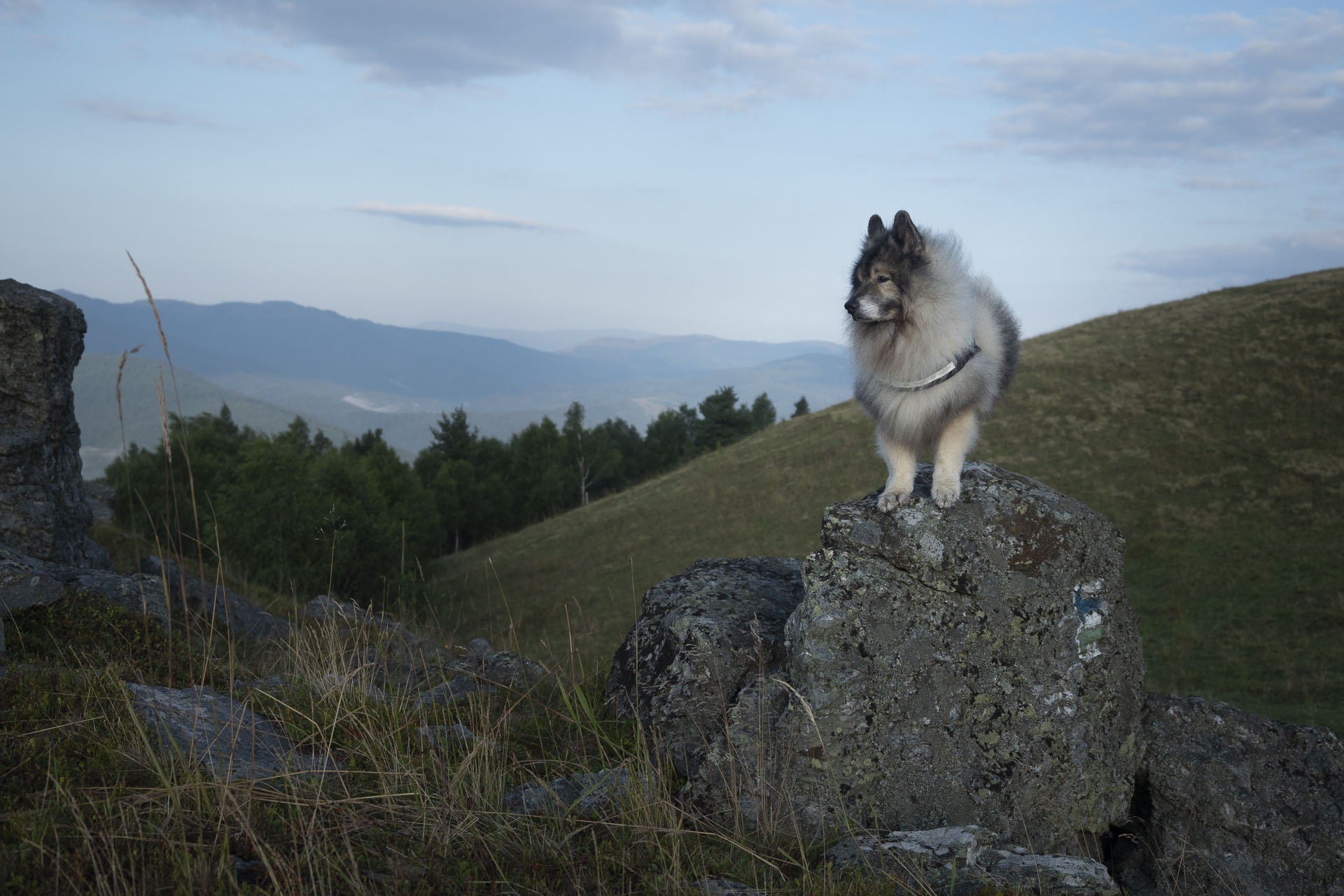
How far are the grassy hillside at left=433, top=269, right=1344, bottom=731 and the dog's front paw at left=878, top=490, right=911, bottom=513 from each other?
13099mm

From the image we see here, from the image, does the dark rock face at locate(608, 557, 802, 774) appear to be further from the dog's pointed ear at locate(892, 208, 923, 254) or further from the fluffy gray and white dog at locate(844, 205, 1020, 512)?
the dog's pointed ear at locate(892, 208, 923, 254)

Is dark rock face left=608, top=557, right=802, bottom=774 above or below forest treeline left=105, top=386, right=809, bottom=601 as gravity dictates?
above

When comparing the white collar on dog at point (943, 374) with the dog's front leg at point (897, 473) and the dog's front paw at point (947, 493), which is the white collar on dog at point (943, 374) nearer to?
the dog's front leg at point (897, 473)

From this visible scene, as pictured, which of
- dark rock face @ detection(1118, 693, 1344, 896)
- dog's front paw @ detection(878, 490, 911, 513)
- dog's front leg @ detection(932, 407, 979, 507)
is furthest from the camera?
dog's front paw @ detection(878, 490, 911, 513)

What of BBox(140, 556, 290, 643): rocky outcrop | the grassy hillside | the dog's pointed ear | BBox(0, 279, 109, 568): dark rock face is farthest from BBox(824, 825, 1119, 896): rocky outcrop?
the grassy hillside

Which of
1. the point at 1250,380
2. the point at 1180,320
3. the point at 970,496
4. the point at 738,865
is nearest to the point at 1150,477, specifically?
the point at 1250,380

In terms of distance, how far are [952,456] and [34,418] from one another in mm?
12198

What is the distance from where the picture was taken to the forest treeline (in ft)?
120

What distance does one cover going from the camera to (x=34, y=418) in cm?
1102

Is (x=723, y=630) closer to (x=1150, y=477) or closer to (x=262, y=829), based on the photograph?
(x=262, y=829)

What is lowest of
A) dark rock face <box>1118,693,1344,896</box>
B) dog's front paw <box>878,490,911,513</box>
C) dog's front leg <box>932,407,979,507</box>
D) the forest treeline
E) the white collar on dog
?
the forest treeline

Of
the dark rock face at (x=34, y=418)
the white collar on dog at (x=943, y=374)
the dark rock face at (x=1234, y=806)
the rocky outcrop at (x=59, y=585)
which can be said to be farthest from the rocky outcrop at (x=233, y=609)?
the dark rock face at (x=1234, y=806)

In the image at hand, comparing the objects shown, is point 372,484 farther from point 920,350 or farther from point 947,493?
point 920,350

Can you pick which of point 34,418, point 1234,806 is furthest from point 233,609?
point 1234,806
